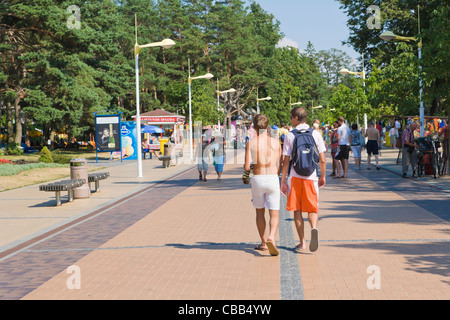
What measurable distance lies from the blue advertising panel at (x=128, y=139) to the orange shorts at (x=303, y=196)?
28.5m

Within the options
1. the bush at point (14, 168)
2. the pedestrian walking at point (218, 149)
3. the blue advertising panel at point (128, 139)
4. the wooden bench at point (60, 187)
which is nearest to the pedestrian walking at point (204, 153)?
the pedestrian walking at point (218, 149)

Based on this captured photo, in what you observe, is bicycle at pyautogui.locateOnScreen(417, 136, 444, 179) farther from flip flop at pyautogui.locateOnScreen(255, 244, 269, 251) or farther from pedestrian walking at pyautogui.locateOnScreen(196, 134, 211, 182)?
flip flop at pyautogui.locateOnScreen(255, 244, 269, 251)

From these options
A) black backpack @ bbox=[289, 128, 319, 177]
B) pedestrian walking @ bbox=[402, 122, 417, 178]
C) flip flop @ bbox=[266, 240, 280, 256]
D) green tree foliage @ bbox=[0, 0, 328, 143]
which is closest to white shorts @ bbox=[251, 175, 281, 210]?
black backpack @ bbox=[289, 128, 319, 177]

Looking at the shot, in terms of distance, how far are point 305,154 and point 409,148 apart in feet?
39.2

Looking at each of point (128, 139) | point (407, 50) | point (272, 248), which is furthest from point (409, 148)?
point (128, 139)

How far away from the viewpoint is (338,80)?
6447 inches

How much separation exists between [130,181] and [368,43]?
927 inches

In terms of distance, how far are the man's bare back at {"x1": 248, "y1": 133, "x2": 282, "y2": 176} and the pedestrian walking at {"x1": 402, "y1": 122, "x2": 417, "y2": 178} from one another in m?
11.2

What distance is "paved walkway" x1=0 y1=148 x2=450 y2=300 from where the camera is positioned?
600cm

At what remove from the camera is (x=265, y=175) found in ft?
24.9

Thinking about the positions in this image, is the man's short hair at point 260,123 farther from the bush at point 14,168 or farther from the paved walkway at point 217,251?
the bush at point 14,168

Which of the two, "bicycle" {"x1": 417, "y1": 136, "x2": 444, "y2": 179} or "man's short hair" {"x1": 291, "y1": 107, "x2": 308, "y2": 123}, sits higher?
"man's short hair" {"x1": 291, "y1": 107, "x2": 308, "y2": 123}

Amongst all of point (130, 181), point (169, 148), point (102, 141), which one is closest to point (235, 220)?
point (130, 181)

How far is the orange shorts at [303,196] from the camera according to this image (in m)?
7.57
